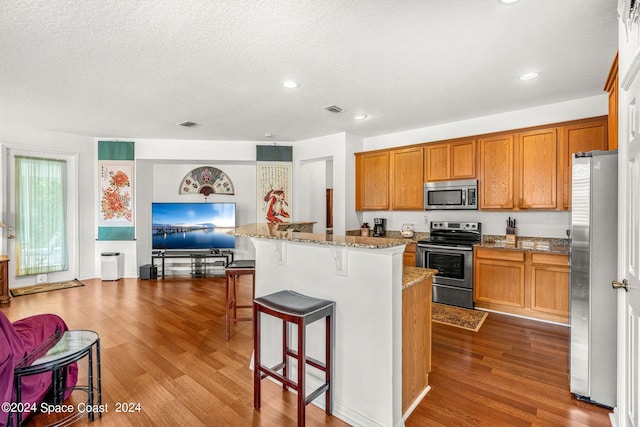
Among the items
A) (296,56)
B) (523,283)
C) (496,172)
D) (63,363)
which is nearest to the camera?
(63,363)

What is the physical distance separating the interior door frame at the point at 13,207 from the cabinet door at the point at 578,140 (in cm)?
754

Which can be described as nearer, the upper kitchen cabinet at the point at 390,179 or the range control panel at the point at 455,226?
the range control panel at the point at 455,226

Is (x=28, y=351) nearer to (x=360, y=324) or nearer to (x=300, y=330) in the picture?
(x=300, y=330)

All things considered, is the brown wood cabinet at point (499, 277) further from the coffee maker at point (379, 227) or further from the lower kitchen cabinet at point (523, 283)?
the coffee maker at point (379, 227)

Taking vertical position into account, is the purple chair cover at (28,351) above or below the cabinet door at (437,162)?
below

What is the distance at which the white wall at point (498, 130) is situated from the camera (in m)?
3.79

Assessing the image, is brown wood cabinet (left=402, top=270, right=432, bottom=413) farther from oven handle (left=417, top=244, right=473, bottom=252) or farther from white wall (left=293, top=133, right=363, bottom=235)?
white wall (left=293, top=133, right=363, bottom=235)

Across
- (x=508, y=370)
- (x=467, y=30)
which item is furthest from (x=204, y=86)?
(x=508, y=370)

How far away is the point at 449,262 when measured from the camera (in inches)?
169

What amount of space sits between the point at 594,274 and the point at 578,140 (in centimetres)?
227

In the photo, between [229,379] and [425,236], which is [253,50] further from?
[425,236]

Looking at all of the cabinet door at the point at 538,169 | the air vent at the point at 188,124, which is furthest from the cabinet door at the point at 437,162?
the air vent at the point at 188,124

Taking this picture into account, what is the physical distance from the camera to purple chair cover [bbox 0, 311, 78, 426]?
5.42 feet

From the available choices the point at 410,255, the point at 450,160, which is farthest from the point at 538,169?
the point at 410,255
